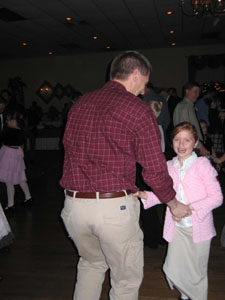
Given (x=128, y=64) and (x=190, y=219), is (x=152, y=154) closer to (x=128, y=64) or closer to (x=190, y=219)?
(x=128, y=64)

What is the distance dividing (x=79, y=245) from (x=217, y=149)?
517 cm

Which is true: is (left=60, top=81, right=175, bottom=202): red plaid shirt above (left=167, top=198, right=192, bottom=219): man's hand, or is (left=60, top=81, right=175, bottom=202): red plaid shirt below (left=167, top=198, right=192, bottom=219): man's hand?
above

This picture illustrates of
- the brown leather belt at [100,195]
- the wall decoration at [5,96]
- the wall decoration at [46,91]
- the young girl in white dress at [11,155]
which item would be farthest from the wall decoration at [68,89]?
the brown leather belt at [100,195]

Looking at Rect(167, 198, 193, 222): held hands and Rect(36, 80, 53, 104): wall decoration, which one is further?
Rect(36, 80, 53, 104): wall decoration

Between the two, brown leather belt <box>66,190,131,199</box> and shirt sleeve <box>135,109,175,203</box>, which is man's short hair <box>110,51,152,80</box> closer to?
shirt sleeve <box>135,109,175,203</box>

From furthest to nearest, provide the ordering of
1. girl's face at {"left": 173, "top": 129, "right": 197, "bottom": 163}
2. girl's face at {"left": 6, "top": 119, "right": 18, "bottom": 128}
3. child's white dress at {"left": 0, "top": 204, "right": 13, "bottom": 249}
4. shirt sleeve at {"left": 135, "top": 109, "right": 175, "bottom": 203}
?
girl's face at {"left": 6, "top": 119, "right": 18, "bottom": 128} → child's white dress at {"left": 0, "top": 204, "right": 13, "bottom": 249} → girl's face at {"left": 173, "top": 129, "right": 197, "bottom": 163} → shirt sleeve at {"left": 135, "top": 109, "right": 175, "bottom": 203}

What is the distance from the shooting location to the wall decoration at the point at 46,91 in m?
12.6

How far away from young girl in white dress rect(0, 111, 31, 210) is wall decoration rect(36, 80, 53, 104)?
8.65 metres

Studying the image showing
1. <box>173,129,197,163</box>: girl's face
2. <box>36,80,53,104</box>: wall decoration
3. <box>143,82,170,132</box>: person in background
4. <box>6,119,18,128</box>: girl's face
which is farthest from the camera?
<box>36,80,53,104</box>: wall decoration

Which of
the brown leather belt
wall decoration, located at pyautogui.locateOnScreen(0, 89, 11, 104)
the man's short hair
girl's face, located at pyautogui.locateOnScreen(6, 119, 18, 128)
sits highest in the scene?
wall decoration, located at pyautogui.locateOnScreen(0, 89, 11, 104)

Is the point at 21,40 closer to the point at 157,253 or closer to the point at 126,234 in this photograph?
the point at 157,253

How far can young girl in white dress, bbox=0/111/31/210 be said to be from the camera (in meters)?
4.15

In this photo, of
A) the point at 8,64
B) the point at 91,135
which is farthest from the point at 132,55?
the point at 8,64

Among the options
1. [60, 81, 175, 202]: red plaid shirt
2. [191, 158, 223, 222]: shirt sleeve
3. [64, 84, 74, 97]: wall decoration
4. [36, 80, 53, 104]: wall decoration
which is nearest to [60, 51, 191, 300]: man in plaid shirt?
[60, 81, 175, 202]: red plaid shirt
